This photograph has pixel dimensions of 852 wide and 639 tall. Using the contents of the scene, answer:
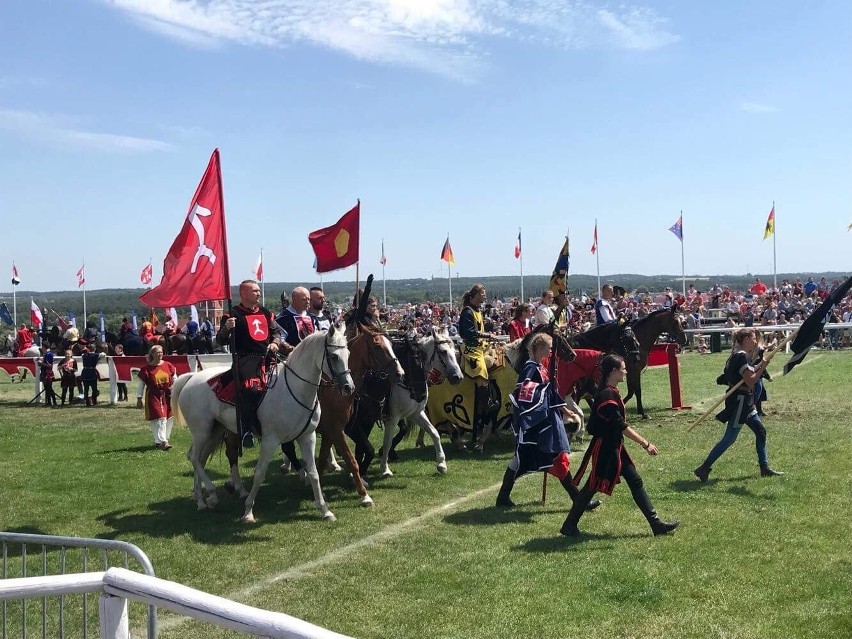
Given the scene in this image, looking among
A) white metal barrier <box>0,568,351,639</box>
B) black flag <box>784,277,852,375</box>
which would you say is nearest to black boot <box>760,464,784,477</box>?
black flag <box>784,277,852,375</box>

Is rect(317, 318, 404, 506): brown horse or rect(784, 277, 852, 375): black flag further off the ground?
rect(784, 277, 852, 375): black flag

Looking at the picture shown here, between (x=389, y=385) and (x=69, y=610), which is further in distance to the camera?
(x=389, y=385)

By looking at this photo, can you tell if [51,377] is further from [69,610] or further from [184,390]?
[69,610]

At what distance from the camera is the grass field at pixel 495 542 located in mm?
6055

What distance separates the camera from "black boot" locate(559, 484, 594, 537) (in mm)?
7871

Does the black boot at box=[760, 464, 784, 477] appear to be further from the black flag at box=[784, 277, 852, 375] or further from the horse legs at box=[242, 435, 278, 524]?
the horse legs at box=[242, 435, 278, 524]

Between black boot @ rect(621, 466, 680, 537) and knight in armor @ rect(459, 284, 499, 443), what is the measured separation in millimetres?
5224

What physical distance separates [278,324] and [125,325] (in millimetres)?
17969

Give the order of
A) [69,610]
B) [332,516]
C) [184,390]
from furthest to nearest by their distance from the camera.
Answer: [184,390]
[332,516]
[69,610]

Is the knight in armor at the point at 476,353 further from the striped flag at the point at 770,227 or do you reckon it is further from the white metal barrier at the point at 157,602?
the striped flag at the point at 770,227

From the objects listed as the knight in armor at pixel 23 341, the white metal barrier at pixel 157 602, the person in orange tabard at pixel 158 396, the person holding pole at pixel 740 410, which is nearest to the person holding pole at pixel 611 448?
the person holding pole at pixel 740 410

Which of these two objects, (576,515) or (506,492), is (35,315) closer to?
(506,492)

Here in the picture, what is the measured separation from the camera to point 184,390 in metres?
10.3

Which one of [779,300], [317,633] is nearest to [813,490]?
[317,633]
